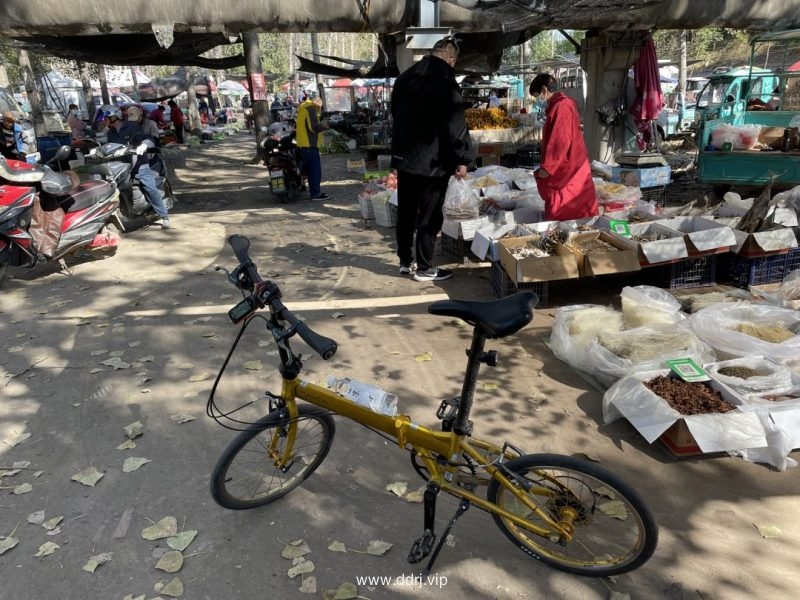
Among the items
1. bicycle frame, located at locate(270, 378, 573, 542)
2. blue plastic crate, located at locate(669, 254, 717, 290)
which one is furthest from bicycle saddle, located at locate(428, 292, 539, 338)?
blue plastic crate, located at locate(669, 254, 717, 290)

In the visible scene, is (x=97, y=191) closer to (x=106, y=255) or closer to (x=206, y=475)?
(x=106, y=255)

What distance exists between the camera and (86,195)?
686 cm

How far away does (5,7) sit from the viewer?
21.2 feet

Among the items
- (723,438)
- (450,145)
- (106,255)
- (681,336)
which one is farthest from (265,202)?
(723,438)

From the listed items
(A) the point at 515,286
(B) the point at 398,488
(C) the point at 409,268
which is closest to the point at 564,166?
(A) the point at 515,286

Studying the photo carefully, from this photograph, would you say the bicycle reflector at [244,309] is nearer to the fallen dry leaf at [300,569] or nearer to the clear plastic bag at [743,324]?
the fallen dry leaf at [300,569]

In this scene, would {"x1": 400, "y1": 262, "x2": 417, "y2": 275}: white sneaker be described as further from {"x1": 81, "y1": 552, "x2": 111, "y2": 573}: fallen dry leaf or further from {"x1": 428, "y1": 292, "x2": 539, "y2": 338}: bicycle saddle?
{"x1": 81, "y1": 552, "x2": 111, "y2": 573}: fallen dry leaf

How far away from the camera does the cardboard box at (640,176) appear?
7793mm

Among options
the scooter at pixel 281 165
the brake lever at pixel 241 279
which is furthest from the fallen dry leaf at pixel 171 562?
the scooter at pixel 281 165

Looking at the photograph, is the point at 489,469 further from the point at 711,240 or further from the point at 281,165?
the point at 281,165

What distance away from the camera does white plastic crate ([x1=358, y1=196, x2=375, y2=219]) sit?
871 centimetres

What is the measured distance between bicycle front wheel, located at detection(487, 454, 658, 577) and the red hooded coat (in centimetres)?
389

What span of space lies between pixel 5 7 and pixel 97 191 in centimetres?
222

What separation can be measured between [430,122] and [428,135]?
0.12 metres
